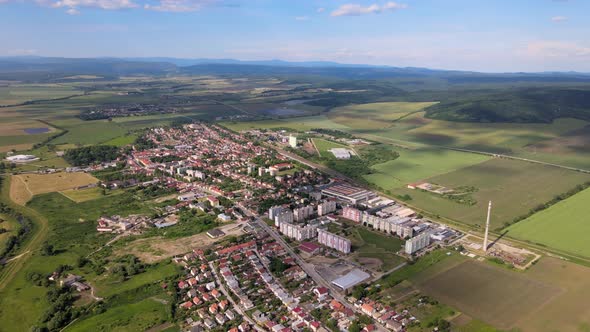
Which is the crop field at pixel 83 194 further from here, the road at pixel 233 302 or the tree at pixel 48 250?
the road at pixel 233 302

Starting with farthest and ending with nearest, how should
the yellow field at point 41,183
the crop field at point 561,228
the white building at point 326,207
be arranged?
the yellow field at point 41,183 < the white building at point 326,207 < the crop field at point 561,228

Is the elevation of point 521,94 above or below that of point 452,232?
above

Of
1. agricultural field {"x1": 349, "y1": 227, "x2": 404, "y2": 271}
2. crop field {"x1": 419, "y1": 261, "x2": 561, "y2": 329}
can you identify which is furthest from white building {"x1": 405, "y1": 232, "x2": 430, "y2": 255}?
crop field {"x1": 419, "y1": 261, "x2": 561, "y2": 329}

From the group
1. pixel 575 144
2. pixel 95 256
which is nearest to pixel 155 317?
pixel 95 256

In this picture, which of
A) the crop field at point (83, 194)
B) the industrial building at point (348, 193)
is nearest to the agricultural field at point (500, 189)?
the industrial building at point (348, 193)

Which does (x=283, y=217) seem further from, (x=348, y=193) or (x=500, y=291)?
(x=500, y=291)

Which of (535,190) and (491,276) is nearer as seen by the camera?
(491,276)

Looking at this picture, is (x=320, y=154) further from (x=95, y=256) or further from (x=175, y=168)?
(x=95, y=256)
